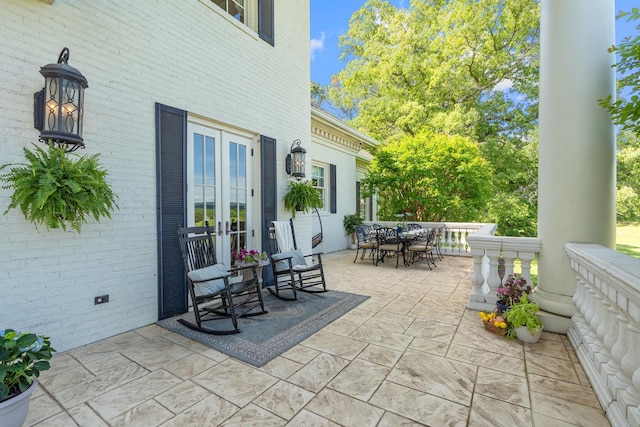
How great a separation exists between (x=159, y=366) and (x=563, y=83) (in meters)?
4.29

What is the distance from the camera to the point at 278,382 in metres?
2.10

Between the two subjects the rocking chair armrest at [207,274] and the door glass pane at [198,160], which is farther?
the door glass pane at [198,160]

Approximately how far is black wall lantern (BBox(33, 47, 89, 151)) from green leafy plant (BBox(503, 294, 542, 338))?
4.10 meters

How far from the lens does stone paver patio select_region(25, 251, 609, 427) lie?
1.75 m

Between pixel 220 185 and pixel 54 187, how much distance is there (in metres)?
2.01

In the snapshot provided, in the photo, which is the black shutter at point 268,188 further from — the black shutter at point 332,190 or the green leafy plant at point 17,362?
the black shutter at point 332,190

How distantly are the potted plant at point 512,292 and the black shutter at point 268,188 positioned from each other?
309 centimetres

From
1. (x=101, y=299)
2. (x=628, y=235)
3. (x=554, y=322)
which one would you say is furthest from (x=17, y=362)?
(x=628, y=235)

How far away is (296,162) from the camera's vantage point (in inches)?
203

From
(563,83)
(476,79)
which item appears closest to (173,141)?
(563,83)

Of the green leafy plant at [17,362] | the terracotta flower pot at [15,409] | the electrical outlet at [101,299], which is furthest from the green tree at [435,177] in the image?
the terracotta flower pot at [15,409]

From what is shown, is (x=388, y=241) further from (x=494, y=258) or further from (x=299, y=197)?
(x=494, y=258)

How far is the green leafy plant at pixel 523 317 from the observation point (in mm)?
2636

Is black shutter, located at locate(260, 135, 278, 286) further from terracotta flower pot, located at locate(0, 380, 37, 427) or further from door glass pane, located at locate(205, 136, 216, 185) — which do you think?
terracotta flower pot, located at locate(0, 380, 37, 427)
